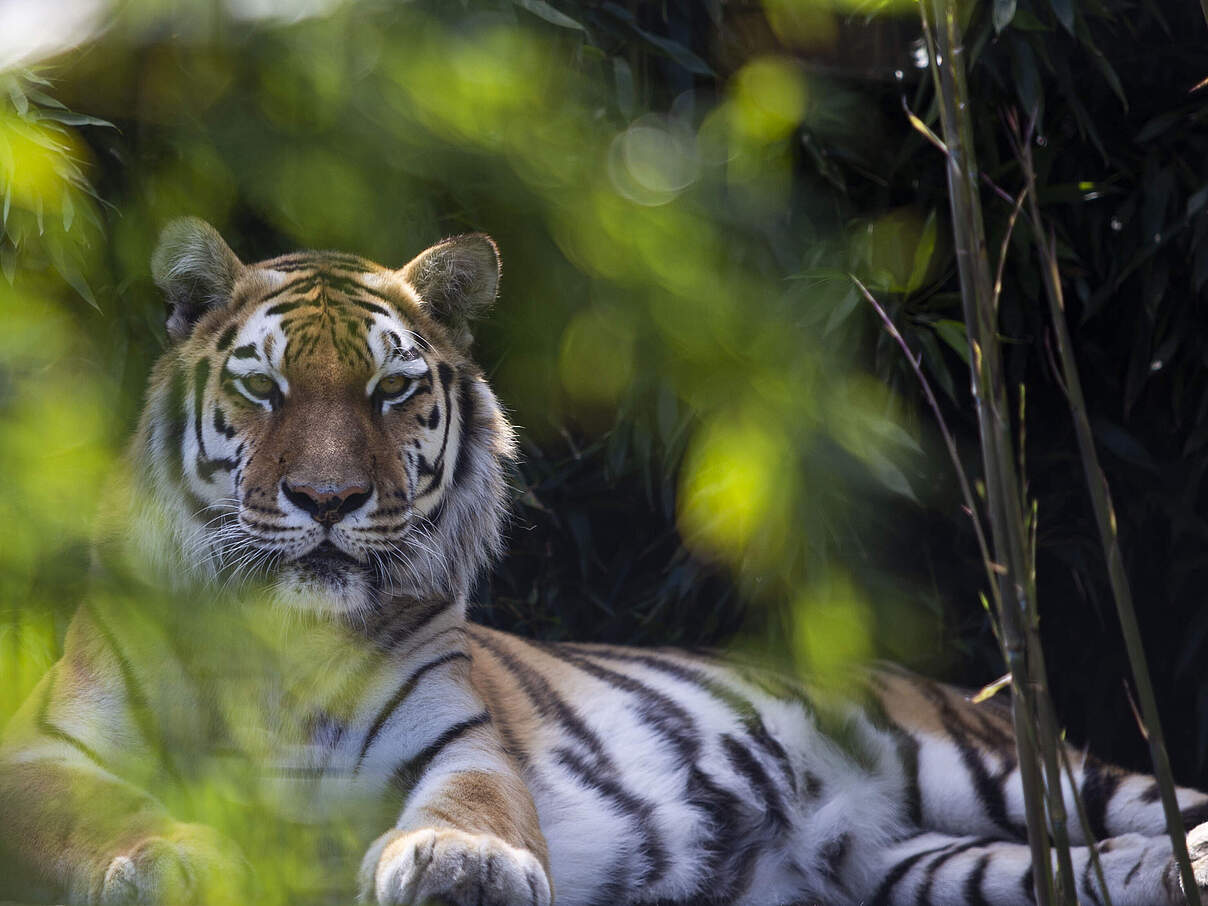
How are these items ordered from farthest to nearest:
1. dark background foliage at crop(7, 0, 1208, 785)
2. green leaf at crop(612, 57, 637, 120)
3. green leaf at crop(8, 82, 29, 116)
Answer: green leaf at crop(612, 57, 637, 120), dark background foliage at crop(7, 0, 1208, 785), green leaf at crop(8, 82, 29, 116)

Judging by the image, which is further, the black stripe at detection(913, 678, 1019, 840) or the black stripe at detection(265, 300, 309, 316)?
the black stripe at detection(913, 678, 1019, 840)

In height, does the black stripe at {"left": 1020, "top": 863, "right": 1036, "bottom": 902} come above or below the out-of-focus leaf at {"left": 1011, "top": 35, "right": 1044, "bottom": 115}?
below

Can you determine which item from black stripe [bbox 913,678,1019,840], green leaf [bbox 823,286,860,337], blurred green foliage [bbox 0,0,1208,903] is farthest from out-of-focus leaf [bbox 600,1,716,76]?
black stripe [bbox 913,678,1019,840]

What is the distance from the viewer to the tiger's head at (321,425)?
1.56 meters

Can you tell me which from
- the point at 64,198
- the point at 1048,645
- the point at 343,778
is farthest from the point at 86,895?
the point at 1048,645

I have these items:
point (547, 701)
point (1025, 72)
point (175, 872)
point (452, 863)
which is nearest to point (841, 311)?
point (1025, 72)

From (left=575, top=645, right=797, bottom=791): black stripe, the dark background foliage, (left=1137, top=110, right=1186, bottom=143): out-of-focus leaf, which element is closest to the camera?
the dark background foliage

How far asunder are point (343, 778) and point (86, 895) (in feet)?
1.20

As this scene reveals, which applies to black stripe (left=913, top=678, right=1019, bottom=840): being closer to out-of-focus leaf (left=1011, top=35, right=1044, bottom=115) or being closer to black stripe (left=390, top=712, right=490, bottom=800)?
black stripe (left=390, top=712, right=490, bottom=800)

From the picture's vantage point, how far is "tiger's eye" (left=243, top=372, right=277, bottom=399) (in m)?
1.62

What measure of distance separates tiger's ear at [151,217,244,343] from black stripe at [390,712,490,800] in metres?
0.68

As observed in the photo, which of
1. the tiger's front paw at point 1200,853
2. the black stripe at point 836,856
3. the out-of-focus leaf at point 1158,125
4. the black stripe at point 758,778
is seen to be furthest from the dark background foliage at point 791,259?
the tiger's front paw at point 1200,853

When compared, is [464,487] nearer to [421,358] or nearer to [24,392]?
[421,358]

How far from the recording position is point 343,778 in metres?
1.63
